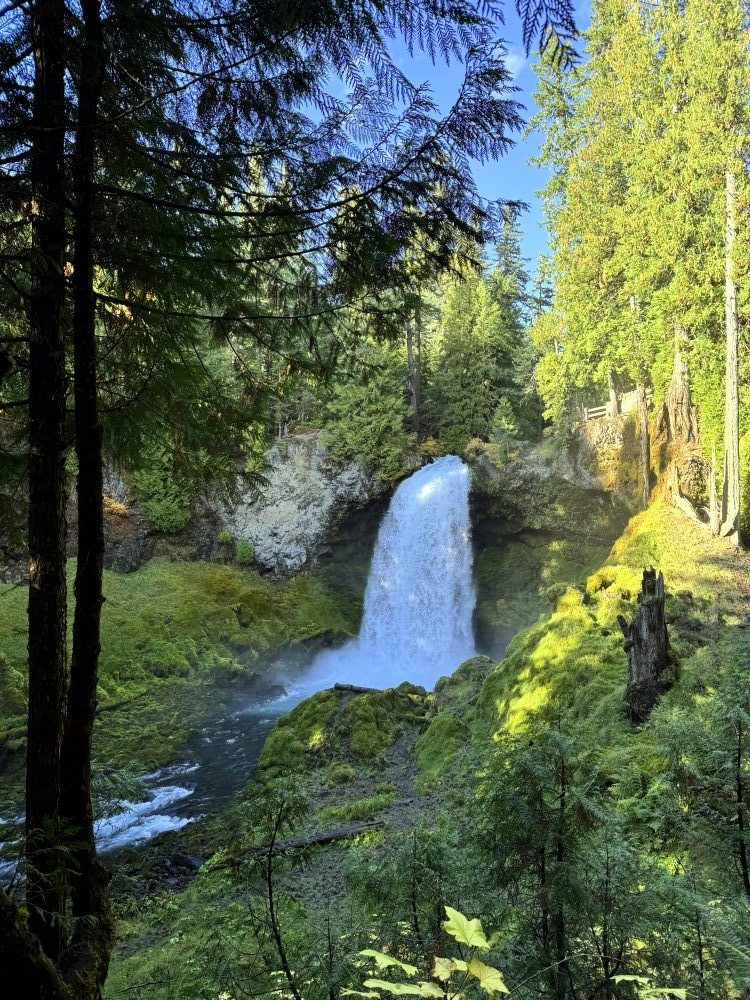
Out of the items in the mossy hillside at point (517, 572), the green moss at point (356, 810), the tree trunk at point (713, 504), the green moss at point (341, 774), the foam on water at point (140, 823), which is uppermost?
the tree trunk at point (713, 504)

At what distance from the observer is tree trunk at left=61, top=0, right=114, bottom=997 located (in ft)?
10.2

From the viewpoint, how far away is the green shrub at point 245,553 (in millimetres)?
22719

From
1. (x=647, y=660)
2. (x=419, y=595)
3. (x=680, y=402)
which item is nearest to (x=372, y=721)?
(x=647, y=660)

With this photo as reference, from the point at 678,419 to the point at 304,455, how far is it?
13947mm

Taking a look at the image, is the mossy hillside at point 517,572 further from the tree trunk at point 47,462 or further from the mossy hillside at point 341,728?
the tree trunk at point 47,462

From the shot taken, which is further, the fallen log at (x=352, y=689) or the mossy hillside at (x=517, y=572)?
the mossy hillside at (x=517, y=572)

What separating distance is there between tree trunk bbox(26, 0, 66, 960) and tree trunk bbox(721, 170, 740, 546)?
1321 cm

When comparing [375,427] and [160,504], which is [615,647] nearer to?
[375,427]

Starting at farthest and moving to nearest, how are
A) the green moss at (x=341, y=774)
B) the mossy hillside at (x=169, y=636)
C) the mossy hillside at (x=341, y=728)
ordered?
the mossy hillside at (x=169, y=636) < the mossy hillside at (x=341, y=728) < the green moss at (x=341, y=774)

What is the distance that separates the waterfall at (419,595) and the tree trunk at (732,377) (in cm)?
932

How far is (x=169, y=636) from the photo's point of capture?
62.0 ft

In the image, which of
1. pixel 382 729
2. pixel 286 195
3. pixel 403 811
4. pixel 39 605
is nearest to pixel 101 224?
pixel 286 195

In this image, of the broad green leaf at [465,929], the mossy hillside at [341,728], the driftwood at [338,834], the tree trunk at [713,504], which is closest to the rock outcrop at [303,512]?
the mossy hillside at [341,728]

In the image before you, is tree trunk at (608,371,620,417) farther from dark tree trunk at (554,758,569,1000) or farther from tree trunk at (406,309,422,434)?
dark tree trunk at (554,758,569,1000)
